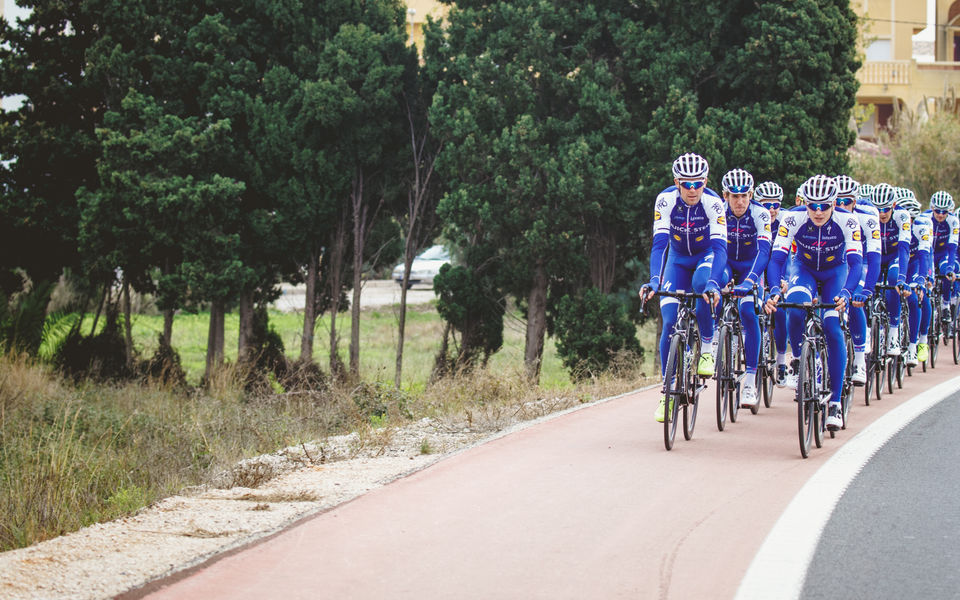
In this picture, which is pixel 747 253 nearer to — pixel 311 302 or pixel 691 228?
Answer: pixel 691 228

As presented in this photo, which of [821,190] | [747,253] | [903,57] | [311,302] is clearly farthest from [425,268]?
[821,190]

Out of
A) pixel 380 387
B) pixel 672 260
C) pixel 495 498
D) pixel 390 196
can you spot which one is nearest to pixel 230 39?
pixel 390 196

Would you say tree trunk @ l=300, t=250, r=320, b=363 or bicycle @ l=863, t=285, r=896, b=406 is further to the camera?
tree trunk @ l=300, t=250, r=320, b=363

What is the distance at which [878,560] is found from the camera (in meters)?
5.98

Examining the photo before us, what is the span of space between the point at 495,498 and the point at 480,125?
14.1 m

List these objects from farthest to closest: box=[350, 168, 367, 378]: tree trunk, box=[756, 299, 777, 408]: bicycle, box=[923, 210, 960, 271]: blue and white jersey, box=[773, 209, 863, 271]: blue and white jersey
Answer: box=[350, 168, 367, 378]: tree trunk < box=[923, 210, 960, 271]: blue and white jersey < box=[756, 299, 777, 408]: bicycle < box=[773, 209, 863, 271]: blue and white jersey

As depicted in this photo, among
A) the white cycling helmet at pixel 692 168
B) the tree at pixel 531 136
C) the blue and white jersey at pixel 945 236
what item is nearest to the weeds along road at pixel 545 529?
the white cycling helmet at pixel 692 168

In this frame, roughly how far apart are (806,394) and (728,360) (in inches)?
65.9

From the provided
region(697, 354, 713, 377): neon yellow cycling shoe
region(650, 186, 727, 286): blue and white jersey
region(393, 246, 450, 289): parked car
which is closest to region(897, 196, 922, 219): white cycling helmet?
region(650, 186, 727, 286): blue and white jersey

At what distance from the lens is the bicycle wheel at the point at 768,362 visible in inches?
448

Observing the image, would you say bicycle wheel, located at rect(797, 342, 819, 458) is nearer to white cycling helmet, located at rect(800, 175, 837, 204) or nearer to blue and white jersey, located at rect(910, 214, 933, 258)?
white cycling helmet, located at rect(800, 175, 837, 204)

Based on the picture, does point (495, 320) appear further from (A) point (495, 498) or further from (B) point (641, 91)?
(A) point (495, 498)

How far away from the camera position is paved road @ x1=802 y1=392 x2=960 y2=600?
5.56 m

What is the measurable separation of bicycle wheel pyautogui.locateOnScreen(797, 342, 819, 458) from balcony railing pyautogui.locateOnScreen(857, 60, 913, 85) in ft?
129
